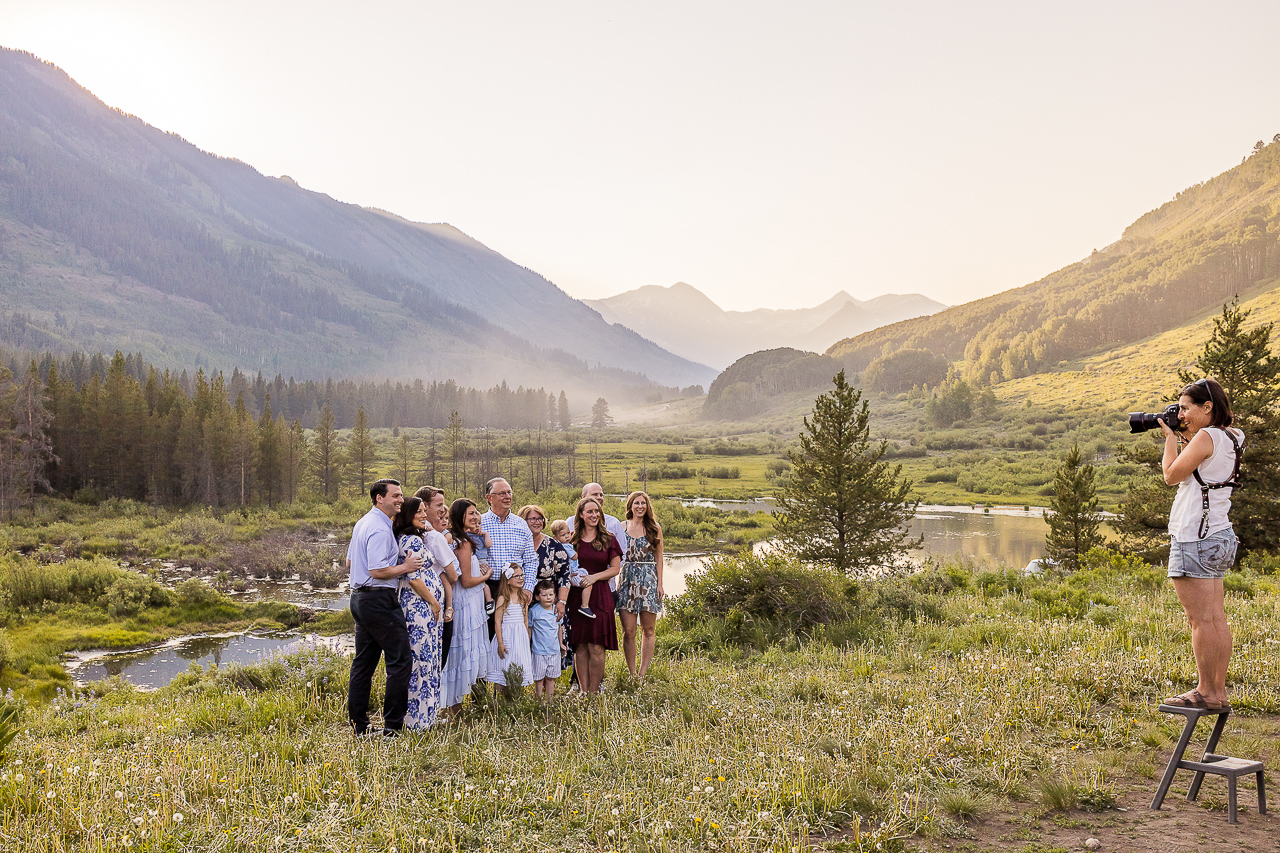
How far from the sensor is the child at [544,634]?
753cm

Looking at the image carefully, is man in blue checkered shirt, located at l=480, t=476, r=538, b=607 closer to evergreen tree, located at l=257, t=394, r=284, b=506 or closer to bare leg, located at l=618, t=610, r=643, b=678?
bare leg, located at l=618, t=610, r=643, b=678

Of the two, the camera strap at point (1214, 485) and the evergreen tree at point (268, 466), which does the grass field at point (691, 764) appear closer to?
the camera strap at point (1214, 485)

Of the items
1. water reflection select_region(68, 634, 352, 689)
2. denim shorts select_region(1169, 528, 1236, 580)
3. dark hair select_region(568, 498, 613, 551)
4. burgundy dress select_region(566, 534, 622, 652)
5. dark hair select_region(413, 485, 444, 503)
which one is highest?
dark hair select_region(413, 485, 444, 503)

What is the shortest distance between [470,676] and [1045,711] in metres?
5.49

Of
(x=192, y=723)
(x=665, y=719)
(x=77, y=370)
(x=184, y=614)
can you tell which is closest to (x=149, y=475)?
(x=184, y=614)

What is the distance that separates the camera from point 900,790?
5.12 meters

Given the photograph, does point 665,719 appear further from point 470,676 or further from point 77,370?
point 77,370

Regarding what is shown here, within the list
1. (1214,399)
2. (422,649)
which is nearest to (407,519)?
(422,649)

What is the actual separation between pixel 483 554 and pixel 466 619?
67 cm

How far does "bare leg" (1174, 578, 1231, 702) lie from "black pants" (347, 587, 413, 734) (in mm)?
6186

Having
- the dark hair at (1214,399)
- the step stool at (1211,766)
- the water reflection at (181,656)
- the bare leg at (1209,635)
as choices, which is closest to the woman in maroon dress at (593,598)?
the step stool at (1211,766)

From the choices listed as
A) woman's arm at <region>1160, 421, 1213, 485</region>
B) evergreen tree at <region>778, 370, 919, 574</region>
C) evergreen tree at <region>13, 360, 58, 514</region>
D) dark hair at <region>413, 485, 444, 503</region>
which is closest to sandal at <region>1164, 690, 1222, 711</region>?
woman's arm at <region>1160, 421, 1213, 485</region>

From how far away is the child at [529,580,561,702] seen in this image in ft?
24.7

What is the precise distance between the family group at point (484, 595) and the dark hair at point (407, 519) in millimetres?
10
